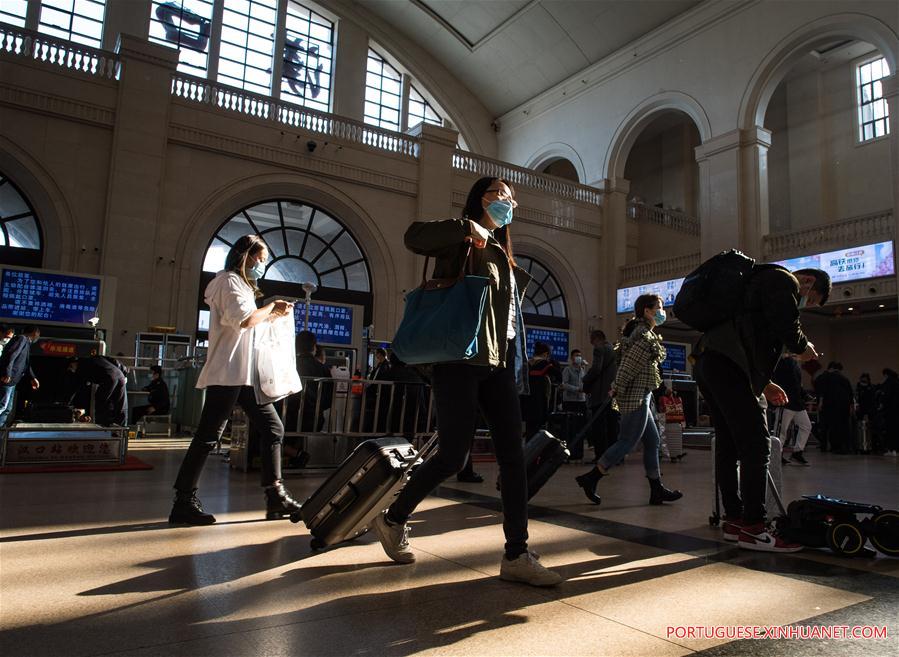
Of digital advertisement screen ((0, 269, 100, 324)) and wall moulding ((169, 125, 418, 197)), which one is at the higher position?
wall moulding ((169, 125, 418, 197))

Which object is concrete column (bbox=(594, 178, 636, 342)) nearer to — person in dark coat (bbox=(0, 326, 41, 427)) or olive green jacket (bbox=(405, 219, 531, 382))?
person in dark coat (bbox=(0, 326, 41, 427))

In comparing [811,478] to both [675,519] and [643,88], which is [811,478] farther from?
[643,88]

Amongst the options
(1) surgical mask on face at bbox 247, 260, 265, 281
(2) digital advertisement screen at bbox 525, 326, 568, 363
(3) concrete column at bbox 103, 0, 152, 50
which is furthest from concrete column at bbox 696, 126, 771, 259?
(3) concrete column at bbox 103, 0, 152, 50

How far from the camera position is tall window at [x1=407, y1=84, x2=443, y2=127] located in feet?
71.8

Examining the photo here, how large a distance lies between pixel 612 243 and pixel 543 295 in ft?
9.17

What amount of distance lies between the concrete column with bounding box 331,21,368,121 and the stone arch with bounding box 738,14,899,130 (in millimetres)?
11547

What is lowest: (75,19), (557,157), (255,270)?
(255,270)

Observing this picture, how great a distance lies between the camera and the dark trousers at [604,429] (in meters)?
7.54

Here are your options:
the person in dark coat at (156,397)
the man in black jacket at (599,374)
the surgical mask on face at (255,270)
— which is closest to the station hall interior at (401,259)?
the person in dark coat at (156,397)

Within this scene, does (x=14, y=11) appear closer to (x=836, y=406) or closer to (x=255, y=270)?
(x=255, y=270)

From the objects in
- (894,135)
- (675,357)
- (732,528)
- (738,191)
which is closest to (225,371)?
(732,528)

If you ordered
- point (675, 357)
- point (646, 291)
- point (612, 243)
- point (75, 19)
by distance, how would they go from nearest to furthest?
point (675, 357) < point (75, 19) < point (646, 291) < point (612, 243)

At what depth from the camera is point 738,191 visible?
1571cm

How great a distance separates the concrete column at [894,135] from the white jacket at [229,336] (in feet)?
47.4
